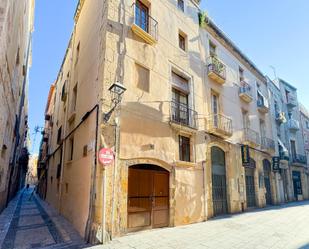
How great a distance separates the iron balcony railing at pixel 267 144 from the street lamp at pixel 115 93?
41.9 feet

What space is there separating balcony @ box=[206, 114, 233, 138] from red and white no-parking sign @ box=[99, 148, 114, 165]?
19.7ft

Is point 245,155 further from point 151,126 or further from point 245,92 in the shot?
point 151,126

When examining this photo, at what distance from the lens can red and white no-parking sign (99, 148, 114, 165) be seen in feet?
19.2

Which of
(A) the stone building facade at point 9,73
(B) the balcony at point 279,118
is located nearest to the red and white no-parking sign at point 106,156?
(A) the stone building facade at point 9,73

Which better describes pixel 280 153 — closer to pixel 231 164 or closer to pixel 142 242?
pixel 231 164

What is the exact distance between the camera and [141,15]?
898 cm

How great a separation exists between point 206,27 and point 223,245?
12.0 metres

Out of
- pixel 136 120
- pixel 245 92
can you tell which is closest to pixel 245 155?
pixel 245 92

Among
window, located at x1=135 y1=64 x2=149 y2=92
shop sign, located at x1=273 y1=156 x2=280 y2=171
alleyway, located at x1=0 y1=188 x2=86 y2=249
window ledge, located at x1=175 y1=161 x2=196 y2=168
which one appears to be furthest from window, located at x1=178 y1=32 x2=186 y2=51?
shop sign, located at x1=273 y1=156 x2=280 y2=171

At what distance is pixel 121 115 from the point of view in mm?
6969

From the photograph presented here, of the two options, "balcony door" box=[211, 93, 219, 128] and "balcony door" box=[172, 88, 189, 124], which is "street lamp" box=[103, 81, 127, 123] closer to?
"balcony door" box=[172, 88, 189, 124]

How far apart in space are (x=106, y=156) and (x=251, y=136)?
11.8 m

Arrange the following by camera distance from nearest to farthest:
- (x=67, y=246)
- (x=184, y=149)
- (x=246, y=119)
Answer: (x=67, y=246) → (x=184, y=149) → (x=246, y=119)

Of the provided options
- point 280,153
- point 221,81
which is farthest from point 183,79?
point 280,153
